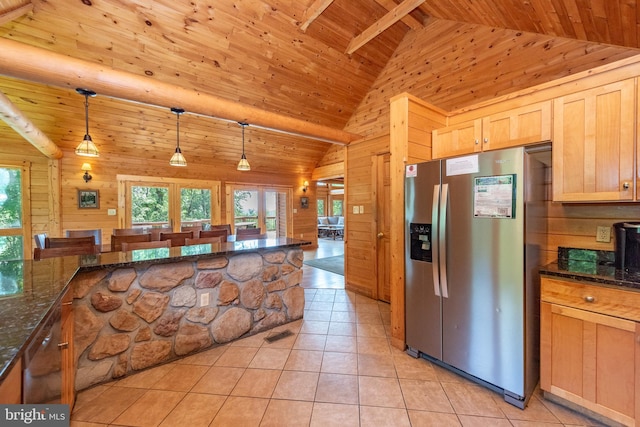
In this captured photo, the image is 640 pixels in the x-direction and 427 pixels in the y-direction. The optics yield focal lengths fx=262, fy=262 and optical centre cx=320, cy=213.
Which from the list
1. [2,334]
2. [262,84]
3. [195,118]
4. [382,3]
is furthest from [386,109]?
[2,334]

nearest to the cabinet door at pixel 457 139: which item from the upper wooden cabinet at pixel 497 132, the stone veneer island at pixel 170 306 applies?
the upper wooden cabinet at pixel 497 132

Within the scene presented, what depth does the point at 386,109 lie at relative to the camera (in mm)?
4344

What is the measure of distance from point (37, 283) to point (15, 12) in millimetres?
2928

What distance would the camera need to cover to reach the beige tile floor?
156 cm

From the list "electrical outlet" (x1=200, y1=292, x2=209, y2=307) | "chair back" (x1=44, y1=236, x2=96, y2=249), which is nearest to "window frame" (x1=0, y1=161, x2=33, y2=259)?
"chair back" (x1=44, y1=236, x2=96, y2=249)

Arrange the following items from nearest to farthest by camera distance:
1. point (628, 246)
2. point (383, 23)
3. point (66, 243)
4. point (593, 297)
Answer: point (593, 297)
point (628, 246)
point (66, 243)
point (383, 23)

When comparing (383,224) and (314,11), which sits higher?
(314,11)

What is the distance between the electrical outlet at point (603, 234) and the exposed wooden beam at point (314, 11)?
323 cm

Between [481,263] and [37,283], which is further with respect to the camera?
[481,263]

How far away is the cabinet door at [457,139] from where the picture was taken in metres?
2.29

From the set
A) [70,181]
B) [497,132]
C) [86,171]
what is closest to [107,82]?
[497,132]

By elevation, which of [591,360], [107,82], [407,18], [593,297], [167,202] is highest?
[407,18]

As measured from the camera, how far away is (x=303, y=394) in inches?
70.0

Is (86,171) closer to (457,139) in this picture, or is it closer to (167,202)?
(167,202)
